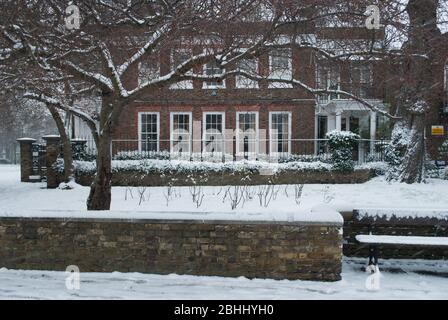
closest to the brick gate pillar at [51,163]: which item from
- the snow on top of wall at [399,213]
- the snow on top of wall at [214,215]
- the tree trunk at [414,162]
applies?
the snow on top of wall at [214,215]

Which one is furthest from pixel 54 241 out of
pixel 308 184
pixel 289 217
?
pixel 308 184

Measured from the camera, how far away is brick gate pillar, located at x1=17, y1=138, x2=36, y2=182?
64.1 ft

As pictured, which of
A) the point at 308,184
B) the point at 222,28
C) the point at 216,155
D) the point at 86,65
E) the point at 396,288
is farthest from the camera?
the point at 216,155

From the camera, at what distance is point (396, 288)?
20.9ft

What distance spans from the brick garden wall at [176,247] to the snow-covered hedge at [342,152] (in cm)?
1099

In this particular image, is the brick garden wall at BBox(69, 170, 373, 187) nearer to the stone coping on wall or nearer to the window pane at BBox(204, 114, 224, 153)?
the window pane at BBox(204, 114, 224, 153)

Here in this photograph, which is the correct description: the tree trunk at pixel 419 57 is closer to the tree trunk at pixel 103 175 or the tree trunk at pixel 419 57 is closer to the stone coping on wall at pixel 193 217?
the stone coping on wall at pixel 193 217

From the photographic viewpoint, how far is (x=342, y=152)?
17.2 m

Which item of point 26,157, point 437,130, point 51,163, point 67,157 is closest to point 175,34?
point 67,157

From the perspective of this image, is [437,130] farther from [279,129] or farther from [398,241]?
[398,241]

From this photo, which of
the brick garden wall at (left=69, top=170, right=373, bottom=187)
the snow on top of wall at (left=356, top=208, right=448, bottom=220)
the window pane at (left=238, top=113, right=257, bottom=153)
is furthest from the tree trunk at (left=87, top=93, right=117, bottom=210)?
the window pane at (left=238, top=113, right=257, bottom=153)
